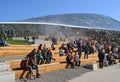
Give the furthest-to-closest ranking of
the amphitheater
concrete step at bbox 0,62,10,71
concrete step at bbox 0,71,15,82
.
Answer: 1. the amphitheater
2. concrete step at bbox 0,62,10,71
3. concrete step at bbox 0,71,15,82

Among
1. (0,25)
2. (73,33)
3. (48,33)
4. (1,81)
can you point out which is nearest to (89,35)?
(73,33)

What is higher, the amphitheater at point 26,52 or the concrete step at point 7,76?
the concrete step at point 7,76

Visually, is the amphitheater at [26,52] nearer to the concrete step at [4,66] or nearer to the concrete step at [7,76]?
the concrete step at [4,66]

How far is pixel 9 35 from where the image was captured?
36281 mm

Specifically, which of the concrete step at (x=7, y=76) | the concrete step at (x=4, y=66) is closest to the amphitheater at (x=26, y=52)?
the concrete step at (x=4, y=66)

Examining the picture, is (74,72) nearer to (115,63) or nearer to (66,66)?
(66,66)

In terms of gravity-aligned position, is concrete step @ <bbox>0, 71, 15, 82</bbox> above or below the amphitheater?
above

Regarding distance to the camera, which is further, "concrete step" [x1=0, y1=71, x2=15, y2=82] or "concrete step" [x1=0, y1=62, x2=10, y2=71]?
"concrete step" [x1=0, y1=62, x2=10, y2=71]

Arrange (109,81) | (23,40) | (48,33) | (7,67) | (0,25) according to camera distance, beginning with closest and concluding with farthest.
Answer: (7,67), (109,81), (0,25), (23,40), (48,33)

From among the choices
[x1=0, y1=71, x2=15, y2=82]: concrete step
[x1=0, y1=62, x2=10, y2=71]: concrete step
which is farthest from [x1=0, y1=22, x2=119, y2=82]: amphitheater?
[x1=0, y1=71, x2=15, y2=82]: concrete step

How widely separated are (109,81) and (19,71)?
5.01 metres

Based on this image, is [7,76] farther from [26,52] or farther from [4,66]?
[26,52]

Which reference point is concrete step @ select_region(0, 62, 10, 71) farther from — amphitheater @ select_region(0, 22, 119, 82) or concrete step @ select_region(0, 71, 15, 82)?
concrete step @ select_region(0, 71, 15, 82)

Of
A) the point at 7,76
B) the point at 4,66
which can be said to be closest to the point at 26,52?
the point at 4,66
